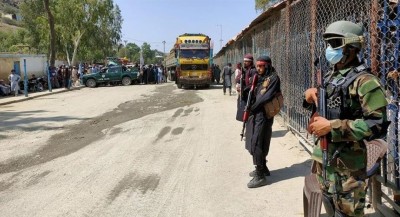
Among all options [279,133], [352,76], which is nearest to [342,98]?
[352,76]

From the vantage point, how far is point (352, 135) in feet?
7.51

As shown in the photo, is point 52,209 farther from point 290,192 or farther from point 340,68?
point 340,68

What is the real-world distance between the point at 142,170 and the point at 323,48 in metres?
2.95

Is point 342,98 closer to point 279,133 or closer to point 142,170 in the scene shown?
point 142,170

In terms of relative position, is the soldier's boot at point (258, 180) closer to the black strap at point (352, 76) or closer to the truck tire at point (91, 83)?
the black strap at point (352, 76)

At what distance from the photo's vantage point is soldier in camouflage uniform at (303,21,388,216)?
7.42 ft

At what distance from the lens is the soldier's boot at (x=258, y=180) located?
493 cm

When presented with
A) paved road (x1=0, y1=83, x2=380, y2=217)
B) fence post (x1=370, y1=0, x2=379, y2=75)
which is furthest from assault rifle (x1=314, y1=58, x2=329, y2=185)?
paved road (x1=0, y1=83, x2=380, y2=217)

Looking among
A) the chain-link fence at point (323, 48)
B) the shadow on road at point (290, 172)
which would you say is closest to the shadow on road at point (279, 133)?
the chain-link fence at point (323, 48)

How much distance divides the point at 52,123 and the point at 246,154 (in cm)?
621

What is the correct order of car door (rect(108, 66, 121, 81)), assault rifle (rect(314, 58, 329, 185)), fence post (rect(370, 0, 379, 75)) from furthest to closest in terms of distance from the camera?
car door (rect(108, 66, 121, 81)) < fence post (rect(370, 0, 379, 75)) < assault rifle (rect(314, 58, 329, 185))

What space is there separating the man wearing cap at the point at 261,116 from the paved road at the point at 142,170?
0.21 m

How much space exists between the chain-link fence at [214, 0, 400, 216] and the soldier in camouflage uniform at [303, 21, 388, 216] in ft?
3.32

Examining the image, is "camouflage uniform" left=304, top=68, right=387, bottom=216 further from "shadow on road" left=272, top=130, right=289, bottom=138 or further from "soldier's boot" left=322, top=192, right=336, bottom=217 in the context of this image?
"shadow on road" left=272, top=130, right=289, bottom=138
